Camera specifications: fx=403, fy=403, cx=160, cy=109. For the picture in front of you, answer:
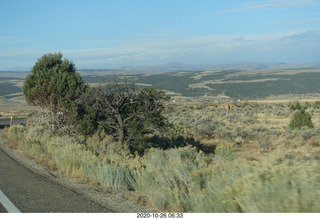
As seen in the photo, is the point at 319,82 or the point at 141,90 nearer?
the point at 141,90

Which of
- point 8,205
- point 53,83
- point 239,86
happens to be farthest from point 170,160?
point 239,86

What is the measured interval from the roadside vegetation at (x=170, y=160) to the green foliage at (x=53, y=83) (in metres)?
0.70

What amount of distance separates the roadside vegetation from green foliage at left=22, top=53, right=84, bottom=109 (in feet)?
2.29

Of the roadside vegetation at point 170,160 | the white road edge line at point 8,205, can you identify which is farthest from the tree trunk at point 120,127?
the white road edge line at point 8,205

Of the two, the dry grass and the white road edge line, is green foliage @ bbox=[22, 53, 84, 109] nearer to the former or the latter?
the dry grass

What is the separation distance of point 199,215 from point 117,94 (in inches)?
488

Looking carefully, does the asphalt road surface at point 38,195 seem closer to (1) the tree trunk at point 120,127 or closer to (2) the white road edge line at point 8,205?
(2) the white road edge line at point 8,205

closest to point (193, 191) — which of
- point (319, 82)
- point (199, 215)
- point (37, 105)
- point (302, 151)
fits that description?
point (199, 215)

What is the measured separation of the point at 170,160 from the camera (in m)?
10.5

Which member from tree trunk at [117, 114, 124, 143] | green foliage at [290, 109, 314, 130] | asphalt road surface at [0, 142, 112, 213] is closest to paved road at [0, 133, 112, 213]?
asphalt road surface at [0, 142, 112, 213]

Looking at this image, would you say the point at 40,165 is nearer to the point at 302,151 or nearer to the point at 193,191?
the point at 193,191

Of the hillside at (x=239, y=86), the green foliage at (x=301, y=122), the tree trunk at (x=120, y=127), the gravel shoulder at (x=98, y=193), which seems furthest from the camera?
the hillside at (x=239, y=86)

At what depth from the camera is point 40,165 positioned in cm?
1233

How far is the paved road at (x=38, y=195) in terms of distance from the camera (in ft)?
23.3
